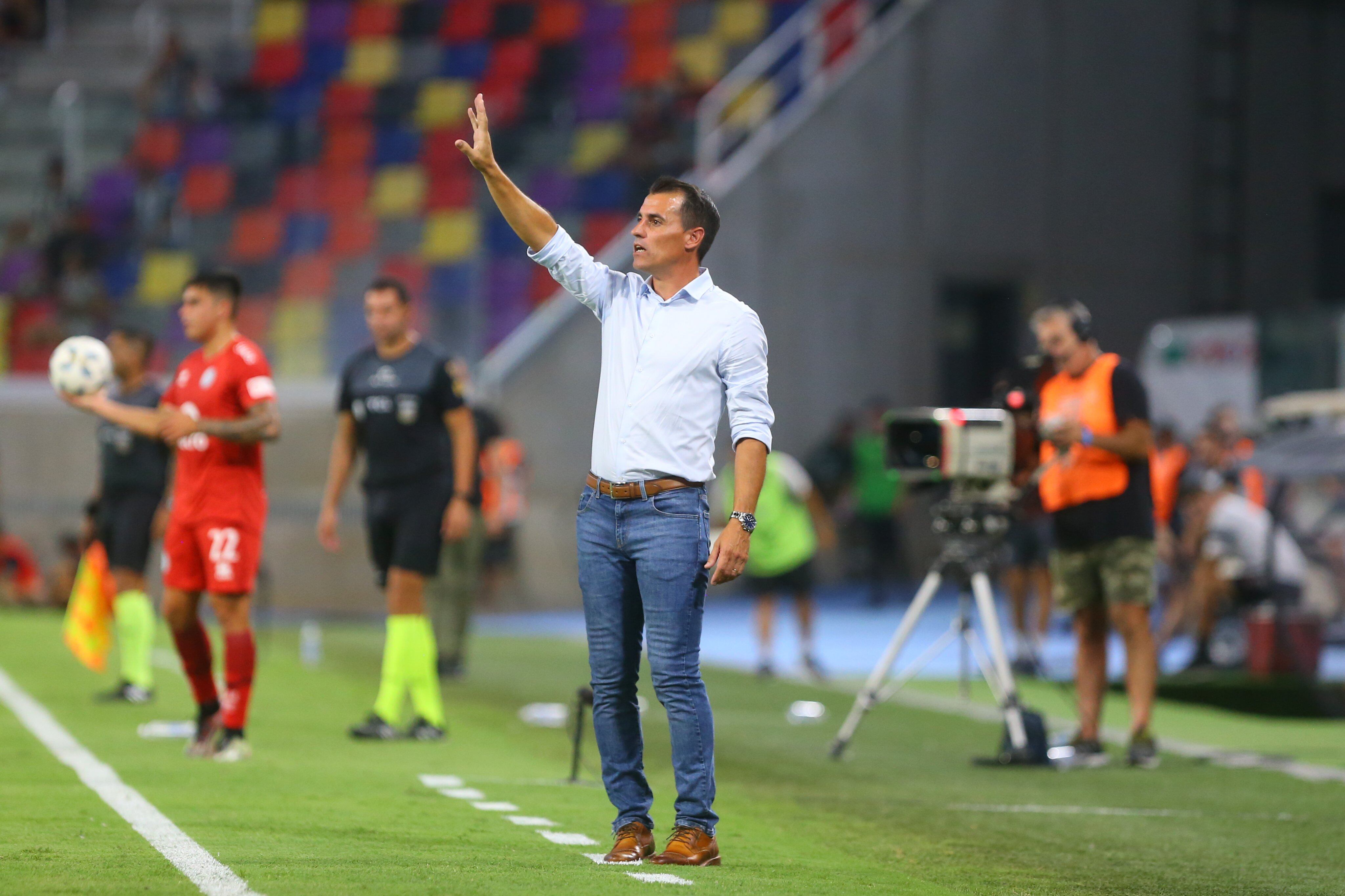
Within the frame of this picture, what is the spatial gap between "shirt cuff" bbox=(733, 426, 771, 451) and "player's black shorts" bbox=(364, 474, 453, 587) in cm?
412

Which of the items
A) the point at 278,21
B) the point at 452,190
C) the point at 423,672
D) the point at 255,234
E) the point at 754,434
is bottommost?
the point at 423,672

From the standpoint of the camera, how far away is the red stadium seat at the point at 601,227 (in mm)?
23812

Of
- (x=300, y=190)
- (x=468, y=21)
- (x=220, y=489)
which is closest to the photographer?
(x=220, y=489)

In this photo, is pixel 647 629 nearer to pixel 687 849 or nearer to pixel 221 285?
pixel 687 849

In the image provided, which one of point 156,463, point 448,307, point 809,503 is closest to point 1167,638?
point 809,503

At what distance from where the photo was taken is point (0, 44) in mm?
27828

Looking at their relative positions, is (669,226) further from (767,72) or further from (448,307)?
(767,72)

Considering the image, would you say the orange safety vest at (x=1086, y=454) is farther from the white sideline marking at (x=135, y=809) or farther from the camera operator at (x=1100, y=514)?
the white sideline marking at (x=135, y=809)

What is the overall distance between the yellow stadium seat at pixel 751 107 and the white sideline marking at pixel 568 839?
18.2m

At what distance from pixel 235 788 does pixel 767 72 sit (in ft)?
61.4

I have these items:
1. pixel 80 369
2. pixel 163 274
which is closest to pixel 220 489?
pixel 80 369

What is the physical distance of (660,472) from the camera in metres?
5.98

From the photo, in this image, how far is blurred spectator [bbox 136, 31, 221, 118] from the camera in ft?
82.7

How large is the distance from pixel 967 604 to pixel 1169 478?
7761 millimetres
